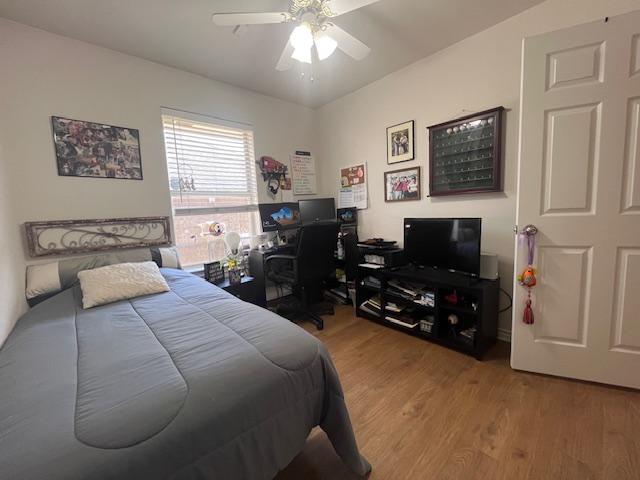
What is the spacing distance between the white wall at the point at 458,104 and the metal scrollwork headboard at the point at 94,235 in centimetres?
215

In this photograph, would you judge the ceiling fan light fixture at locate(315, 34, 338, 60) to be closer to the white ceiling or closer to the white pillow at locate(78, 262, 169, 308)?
the white ceiling

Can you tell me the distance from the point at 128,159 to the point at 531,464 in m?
3.18

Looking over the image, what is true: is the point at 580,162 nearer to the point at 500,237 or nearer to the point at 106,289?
the point at 500,237

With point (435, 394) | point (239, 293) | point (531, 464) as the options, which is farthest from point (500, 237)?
point (239, 293)

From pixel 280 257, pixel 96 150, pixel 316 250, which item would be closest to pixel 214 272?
pixel 280 257

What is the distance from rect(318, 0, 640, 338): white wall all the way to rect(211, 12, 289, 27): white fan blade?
150 cm

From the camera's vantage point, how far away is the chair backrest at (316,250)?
7.37 feet

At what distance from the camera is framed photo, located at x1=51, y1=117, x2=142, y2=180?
1.91 meters

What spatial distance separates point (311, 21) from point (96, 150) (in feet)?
6.13

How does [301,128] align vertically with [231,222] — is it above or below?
above

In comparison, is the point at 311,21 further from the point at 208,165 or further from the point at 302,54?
the point at 208,165

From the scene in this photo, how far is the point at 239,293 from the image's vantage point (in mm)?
2457

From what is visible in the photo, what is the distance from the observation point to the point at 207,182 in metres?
2.68

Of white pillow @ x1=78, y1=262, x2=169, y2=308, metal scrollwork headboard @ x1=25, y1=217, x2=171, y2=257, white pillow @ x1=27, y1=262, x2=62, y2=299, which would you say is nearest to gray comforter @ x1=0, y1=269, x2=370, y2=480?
white pillow @ x1=78, y1=262, x2=169, y2=308
